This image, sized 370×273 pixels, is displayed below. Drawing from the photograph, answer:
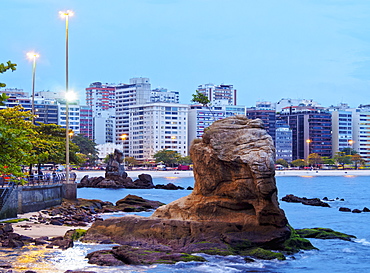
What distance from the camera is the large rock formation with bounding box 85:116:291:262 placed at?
28094mm

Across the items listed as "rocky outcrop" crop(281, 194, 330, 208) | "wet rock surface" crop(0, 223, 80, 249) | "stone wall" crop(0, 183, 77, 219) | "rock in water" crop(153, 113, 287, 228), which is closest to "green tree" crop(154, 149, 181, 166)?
"rocky outcrop" crop(281, 194, 330, 208)

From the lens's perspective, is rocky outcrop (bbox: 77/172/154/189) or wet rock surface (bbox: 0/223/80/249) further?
rocky outcrop (bbox: 77/172/154/189)

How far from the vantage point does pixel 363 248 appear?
1350 inches

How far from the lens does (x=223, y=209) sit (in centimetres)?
2969

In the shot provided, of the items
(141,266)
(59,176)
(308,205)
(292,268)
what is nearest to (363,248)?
(292,268)

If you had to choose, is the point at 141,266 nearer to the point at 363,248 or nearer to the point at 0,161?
the point at 0,161

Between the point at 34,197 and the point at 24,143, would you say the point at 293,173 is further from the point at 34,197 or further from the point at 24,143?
the point at 24,143

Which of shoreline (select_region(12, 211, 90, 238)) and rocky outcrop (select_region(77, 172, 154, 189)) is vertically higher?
shoreline (select_region(12, 211, 90, 238))

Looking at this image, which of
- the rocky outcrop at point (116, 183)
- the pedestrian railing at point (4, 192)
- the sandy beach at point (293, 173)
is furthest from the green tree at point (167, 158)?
the pedestrian railing at point (4, 192)

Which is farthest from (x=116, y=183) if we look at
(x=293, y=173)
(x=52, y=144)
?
(x=293, y=173)

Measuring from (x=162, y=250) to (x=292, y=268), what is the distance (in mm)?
5442

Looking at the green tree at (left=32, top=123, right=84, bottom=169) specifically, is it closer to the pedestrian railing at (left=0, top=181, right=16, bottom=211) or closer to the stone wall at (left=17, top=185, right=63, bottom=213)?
the stone wall at (left=17, top=185, right=63, bottom=213)

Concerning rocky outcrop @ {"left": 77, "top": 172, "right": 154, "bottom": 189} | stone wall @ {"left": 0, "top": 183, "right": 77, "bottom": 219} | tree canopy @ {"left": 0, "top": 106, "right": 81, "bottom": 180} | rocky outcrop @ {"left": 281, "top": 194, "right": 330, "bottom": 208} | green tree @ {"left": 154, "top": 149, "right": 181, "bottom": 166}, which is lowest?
rocky outcrop @ {"left": 281, "top": 194, "right": 330, "bottom": 208}

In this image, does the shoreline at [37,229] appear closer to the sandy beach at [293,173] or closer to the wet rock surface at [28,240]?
the wet rock surface at [28,240]
